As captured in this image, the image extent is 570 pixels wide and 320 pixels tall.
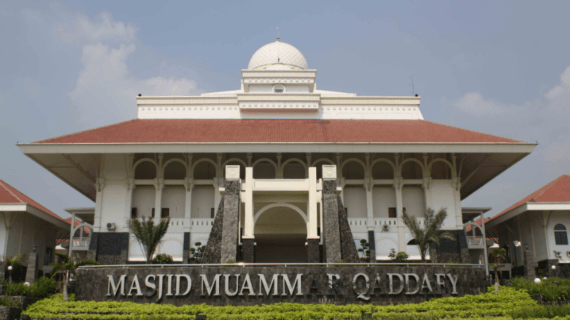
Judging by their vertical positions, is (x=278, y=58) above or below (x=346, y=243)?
above

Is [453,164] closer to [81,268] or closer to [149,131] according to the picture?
[149,131]

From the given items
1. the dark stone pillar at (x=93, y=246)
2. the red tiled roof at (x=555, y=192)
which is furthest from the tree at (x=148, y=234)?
the red tiled roof at (x=555, y=192)

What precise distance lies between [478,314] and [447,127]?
16.4 metres

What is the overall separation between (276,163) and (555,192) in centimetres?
1605

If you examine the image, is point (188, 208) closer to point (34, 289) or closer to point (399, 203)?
point (34, 289)

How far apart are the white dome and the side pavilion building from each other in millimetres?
6077

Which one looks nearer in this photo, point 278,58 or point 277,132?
point 277,132

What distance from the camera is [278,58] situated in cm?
4141

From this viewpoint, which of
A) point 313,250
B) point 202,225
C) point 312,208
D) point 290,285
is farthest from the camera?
point 202,225

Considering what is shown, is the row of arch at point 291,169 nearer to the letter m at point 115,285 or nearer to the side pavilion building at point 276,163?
the side pavilion building at point 276,163

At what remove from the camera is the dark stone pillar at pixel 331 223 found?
938 inches

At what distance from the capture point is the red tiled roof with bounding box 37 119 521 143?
30.4 meters

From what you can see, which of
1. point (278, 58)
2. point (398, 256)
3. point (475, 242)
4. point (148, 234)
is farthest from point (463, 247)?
point (278, 58)

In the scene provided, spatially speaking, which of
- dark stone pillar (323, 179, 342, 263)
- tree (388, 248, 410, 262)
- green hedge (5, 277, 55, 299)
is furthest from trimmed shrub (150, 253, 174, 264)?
tree (388, 248, 410, 262)
